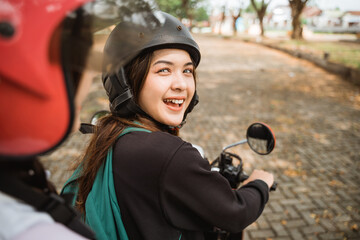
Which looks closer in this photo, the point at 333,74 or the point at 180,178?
the point at 180,178

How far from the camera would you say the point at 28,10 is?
682mm


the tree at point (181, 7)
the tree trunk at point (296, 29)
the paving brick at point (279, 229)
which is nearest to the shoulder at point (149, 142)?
the paving brick at point (279, 229)

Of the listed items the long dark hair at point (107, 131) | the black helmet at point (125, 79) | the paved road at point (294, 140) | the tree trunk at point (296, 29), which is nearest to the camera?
the long dark hair at point (107, 131)

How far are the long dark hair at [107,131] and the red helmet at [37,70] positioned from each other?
615mm

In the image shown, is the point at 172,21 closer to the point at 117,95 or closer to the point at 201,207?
the point at 117,95

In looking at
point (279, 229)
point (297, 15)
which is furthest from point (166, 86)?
point (297, 15)

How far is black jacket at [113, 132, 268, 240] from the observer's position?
1142mm

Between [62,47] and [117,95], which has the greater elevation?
[62,47]

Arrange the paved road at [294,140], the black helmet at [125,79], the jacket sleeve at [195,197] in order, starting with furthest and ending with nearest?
the paved road at [294,140] → the black helmet at [125,79] → the jacket sleeve at [195,197]

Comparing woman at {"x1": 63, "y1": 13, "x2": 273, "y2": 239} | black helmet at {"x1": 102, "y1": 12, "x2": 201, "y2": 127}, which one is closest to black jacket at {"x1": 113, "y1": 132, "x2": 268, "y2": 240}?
woman at {"x1": 63, "y1": 13, "x2": 273, "y2": 239}

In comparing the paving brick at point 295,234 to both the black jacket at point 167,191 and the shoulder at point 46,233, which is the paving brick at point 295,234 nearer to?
the black jacket at point 167,191

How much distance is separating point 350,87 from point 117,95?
10.8 m

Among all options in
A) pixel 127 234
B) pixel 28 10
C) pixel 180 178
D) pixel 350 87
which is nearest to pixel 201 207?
pixel 180 178

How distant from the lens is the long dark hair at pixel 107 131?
138 cm
